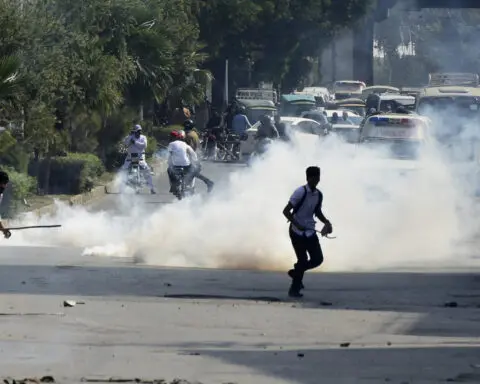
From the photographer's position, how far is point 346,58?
415ft

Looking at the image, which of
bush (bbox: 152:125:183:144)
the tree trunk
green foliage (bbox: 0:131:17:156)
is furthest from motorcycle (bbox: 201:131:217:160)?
green foliage (bbox: 0:131:17:156)

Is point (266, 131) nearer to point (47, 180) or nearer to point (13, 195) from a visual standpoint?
point (47, 180)

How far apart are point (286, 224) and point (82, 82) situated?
39.8 feet

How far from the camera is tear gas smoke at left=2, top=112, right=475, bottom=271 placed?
2039 centimetres

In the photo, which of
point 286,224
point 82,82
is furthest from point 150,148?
point 286,224

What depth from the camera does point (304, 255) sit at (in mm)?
16172

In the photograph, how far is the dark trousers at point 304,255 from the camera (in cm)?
1612

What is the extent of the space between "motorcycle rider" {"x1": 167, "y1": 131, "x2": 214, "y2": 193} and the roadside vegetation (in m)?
2.36

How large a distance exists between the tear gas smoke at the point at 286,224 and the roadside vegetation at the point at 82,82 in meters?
3.06

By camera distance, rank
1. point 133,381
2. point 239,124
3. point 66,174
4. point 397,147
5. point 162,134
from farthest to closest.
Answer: point 239,124 < point 162,134 < point 66,174 < point 397,147 < point 133,381

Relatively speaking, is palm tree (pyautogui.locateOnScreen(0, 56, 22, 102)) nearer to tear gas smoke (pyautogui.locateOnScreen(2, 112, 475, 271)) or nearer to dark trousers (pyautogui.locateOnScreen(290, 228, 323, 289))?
tear gas smoke (pyautogui.locateOnScreen(2, 112, 475, 271))

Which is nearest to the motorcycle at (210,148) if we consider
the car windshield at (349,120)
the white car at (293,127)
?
the white car at (293,127)

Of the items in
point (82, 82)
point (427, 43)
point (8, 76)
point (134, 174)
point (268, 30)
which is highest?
point (268, 30)

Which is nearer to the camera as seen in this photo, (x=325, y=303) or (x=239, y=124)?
(x=325, y=303)
